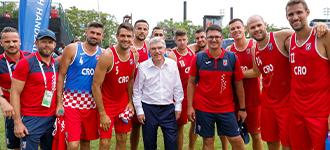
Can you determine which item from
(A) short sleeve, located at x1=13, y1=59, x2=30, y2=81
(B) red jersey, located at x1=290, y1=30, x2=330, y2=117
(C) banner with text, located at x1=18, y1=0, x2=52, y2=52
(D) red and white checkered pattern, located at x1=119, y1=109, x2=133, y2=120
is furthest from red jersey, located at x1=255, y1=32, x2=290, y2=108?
(C) banner with text, located at x1=18, y1=0, x2=52, y2=52

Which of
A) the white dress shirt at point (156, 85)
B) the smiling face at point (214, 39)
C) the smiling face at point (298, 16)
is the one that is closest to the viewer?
the smiling face at point (298, 16)

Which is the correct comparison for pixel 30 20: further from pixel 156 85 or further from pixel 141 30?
pixel 156 85

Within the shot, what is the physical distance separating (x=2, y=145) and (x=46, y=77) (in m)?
3.71

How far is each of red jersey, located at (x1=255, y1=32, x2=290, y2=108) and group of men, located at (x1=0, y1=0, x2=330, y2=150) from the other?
0.5 inches

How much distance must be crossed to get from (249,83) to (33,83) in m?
3.24

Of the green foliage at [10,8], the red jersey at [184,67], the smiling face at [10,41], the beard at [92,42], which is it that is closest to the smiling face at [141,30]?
the red jersey at [184,67]

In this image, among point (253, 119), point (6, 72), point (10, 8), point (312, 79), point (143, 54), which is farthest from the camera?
point (10, 8)

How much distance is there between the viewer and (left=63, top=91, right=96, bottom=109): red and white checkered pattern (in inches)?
212

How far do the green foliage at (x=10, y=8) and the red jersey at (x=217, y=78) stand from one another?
82.6ft

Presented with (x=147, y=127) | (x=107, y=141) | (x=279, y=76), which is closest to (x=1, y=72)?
(x=107, y=141)

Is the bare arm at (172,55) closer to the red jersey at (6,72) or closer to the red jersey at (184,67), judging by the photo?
the red jersey at (184,67)

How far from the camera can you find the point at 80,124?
5.39m

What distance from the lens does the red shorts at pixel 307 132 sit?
4469 millimetres

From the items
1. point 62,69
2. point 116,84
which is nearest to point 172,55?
point 116,84
